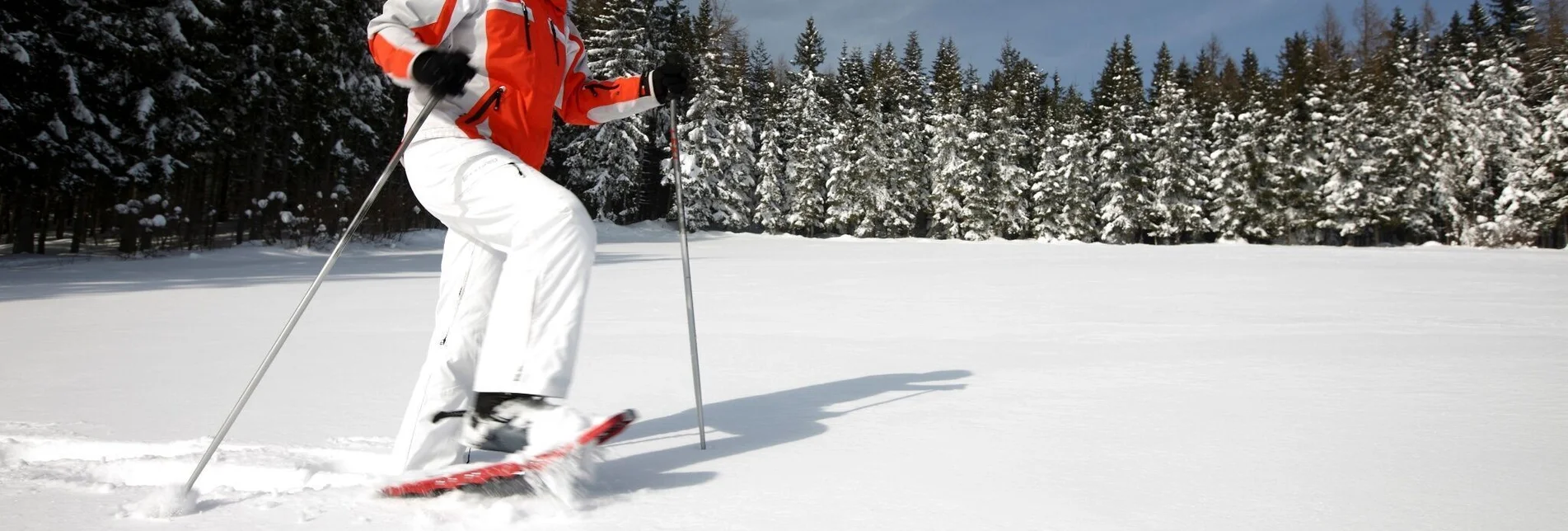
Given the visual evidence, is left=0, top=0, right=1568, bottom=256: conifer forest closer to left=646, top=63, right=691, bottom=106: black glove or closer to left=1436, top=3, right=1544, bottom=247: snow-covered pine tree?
left=1436, top=3, right=1544, bottom=247: snow-covered pine tree

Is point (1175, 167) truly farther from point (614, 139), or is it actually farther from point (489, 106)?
point (489, 106)

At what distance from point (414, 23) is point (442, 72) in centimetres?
37

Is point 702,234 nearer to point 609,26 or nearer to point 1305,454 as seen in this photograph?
point 609,26

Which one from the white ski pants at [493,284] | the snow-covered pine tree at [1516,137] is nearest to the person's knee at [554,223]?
the white ski pants at [493,284]

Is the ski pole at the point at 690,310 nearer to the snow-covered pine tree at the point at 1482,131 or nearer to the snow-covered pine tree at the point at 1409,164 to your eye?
the snow-covered pine tree at the point at 1482,131

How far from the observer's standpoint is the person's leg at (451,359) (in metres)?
2.20

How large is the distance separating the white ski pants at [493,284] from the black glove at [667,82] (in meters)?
0.64

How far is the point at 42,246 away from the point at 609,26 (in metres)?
21.7

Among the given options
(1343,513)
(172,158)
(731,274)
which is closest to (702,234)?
(172,158)

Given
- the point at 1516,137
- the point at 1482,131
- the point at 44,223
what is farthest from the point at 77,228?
the point at 1516,137

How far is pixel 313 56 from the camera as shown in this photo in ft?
68.3

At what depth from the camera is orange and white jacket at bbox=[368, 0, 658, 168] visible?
2244 millimetres

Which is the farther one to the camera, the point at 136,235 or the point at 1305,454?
the point at 136,235

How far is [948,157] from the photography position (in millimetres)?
40250
